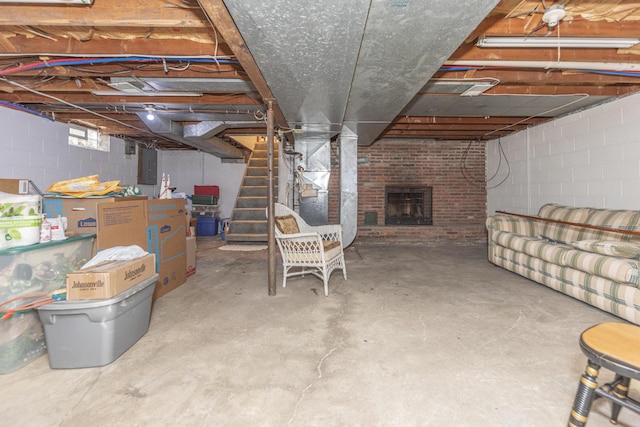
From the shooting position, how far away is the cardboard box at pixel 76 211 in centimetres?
216

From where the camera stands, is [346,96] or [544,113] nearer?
[346,96]

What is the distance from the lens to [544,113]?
4.00 meters

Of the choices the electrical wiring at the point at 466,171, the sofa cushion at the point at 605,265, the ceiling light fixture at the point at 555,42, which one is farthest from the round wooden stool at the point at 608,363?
the electrical wiring at the point at 466,171

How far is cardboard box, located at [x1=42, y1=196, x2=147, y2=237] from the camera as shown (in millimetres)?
2156

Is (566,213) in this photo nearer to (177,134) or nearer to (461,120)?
(461,120)

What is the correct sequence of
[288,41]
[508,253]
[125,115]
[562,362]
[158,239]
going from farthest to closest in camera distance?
[125,115]
[508,253]
[158,239]
[288,41]
[562,362]

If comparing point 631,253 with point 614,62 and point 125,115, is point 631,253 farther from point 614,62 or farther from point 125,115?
point 125,115

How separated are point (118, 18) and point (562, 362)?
11.6 feet

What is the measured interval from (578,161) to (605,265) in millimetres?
2243

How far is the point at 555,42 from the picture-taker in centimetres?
213

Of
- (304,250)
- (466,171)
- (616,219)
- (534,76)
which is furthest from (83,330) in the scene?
(466,171)

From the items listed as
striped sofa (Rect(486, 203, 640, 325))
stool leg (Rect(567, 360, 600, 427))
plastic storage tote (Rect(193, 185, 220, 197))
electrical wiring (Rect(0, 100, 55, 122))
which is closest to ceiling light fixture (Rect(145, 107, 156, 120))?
electrical wiring (Rect(0, 100, 55, 122))

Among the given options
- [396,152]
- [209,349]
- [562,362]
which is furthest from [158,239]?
[396,152]

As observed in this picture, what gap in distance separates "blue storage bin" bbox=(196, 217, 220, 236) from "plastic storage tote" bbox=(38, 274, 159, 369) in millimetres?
5500
